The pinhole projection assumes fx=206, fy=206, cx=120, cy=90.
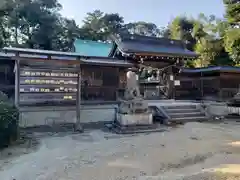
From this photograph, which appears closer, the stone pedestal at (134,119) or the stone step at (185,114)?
the stone pedestal at (134,119)

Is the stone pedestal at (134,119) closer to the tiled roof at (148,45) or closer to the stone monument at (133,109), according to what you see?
the stone monument at (133,109)

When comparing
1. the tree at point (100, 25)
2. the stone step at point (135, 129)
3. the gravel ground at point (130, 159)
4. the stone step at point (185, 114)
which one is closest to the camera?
the gravel ground at point (130, 159)

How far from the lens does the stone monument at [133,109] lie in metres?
8.85

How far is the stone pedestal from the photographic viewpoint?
880 cm

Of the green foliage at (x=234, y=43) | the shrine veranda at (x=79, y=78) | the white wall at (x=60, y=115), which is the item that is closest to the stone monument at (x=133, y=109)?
the white wall at (x=60, y=115)

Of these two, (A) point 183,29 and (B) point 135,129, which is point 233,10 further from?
(B) point 135,129

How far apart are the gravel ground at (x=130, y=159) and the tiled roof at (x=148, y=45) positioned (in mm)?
6945

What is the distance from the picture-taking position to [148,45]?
15.1 m

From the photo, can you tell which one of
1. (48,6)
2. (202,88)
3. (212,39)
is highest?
(48,6)

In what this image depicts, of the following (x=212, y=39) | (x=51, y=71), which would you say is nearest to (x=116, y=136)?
(x=51, y=71)

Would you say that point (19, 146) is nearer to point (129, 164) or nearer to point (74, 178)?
point (74, 178)

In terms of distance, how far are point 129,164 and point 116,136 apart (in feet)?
10.2

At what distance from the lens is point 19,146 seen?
641cm

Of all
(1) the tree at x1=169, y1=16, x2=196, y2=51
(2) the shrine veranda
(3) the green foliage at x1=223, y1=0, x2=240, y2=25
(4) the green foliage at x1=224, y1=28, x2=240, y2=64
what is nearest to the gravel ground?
(2) the shrine veranda
